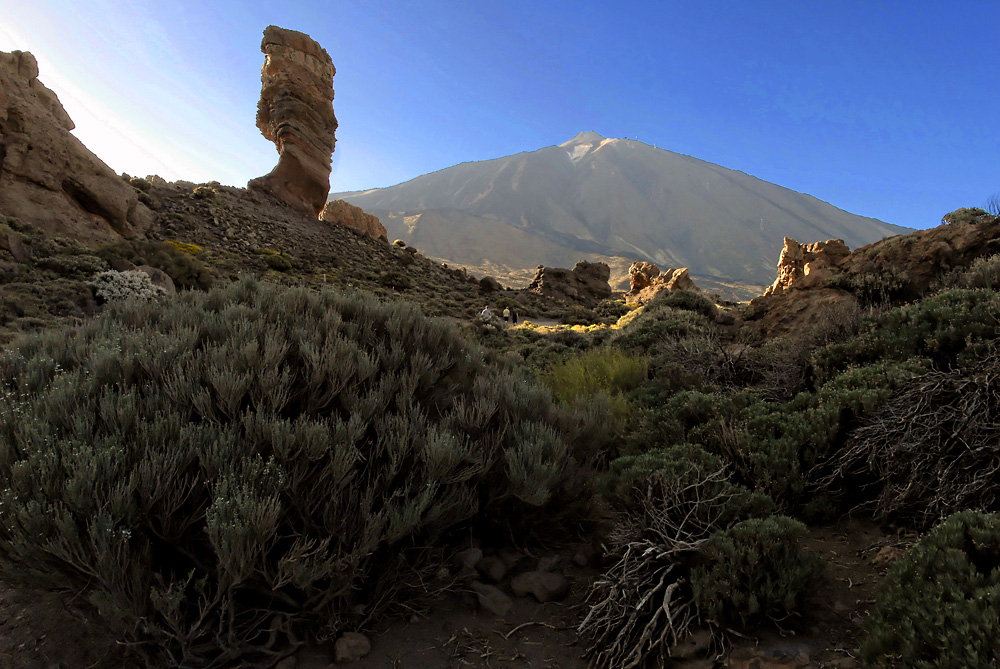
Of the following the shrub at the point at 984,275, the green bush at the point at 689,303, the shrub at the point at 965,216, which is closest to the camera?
the shrub at the point at 984,275

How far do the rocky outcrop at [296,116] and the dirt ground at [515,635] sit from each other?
35.2 m

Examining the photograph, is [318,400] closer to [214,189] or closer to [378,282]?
[378,282]

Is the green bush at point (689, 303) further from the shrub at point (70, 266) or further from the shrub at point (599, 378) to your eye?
the shrub at point (70, 266)

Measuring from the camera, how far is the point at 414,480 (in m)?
2.78

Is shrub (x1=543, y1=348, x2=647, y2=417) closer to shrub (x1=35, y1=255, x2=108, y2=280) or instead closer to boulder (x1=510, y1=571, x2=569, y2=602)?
boulder (x1=510, y1=571, x2=569, y2=602)

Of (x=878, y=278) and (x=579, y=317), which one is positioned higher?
(x=878, y=278)

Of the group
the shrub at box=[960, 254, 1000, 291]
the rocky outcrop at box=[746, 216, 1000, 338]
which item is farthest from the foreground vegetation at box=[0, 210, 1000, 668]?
the rocky outcrop at box=[746, 216, 1000, 338]

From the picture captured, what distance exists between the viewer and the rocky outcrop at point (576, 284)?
36.9 metres

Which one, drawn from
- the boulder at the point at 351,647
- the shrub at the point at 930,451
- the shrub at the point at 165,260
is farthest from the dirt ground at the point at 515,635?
the shrub at the point at 165,260

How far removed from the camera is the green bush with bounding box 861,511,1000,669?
1677 mm

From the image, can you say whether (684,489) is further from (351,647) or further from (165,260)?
(165,260)

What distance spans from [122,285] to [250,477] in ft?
44.9

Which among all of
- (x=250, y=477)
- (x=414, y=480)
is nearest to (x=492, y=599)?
(x=414, y=480)

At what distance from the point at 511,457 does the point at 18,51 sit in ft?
89.5
